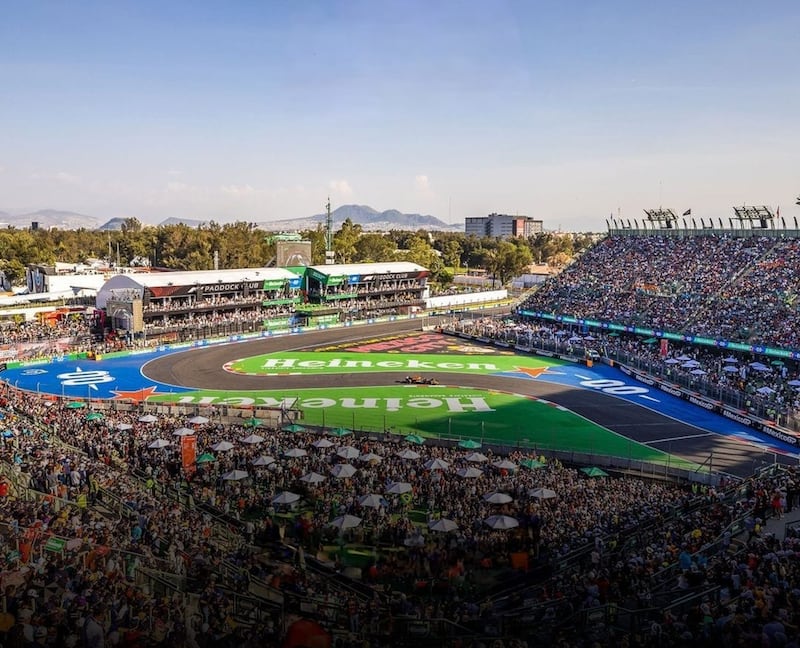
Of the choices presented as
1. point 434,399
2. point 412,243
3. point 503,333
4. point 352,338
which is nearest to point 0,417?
point 434,399

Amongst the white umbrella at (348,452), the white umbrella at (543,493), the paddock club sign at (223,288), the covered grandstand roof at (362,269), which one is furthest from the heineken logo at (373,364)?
the white umbrella at (543,493)

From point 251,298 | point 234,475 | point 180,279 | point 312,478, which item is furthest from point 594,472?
point 251,298

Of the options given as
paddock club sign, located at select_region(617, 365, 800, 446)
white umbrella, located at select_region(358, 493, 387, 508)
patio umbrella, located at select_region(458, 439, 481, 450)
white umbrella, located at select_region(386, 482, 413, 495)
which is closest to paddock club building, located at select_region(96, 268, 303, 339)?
paddock club sign, located at select_region(617, 365, 800, 446)

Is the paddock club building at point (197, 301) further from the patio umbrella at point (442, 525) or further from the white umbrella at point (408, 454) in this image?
the patio umbrella at point (442, 525)

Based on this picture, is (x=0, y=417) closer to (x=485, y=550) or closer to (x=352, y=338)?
(x=485, y=550)

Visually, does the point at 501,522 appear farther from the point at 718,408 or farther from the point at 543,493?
the point at 718,408
